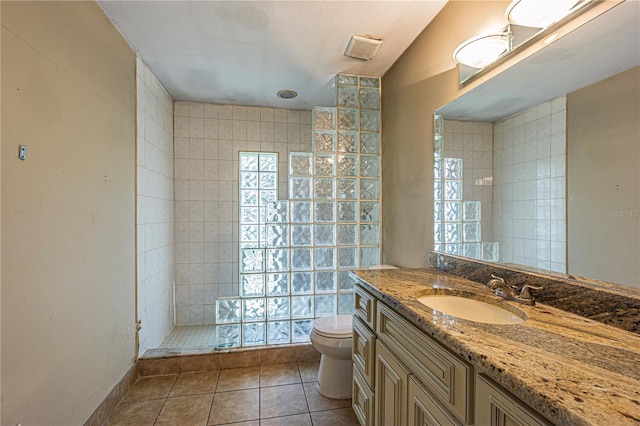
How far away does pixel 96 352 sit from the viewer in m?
1.57

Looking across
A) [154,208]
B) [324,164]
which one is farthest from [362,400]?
[154,208]

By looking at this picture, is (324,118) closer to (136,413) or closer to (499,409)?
(499,409)

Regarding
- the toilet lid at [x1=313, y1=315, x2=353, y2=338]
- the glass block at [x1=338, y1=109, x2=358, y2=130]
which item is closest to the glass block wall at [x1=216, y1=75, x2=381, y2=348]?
the glass block at [x1=338, y1=109, x2=358, y2=130]

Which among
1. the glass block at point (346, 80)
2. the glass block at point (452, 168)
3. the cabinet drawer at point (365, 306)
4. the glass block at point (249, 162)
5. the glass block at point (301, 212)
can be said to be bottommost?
the cabinet drawer at point (365, 306)

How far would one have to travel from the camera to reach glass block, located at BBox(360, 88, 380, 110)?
2.43m

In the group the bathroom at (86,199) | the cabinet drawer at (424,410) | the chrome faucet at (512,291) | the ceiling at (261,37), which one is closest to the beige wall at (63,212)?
the bathroom at (86,199)

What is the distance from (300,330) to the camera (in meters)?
2.37

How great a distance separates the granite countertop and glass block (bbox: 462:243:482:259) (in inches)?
14.9

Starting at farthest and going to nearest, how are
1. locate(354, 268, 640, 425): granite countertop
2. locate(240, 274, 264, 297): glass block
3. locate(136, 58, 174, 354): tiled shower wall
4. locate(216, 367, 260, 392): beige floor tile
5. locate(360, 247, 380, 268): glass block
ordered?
locate(360, 247, 380, 268): glass block → locate(240, 274, 264, 297): glass block → locate(136, 58, 174, 354): tiled shower wall → locate(216, 367, 260, 392): beige floor tile → locate(354, 268, 640, 425): granite countertop

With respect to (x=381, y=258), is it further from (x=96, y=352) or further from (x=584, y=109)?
(x=96, y=352)

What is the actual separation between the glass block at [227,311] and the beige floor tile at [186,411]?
523mm

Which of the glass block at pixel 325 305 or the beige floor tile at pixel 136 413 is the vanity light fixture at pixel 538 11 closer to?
the glass block at pixel 325 305

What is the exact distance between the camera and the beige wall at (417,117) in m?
1.57

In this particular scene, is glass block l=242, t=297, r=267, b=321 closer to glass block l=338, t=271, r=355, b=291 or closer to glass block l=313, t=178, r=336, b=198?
glass block l=338, t=271, r=355, b=291
